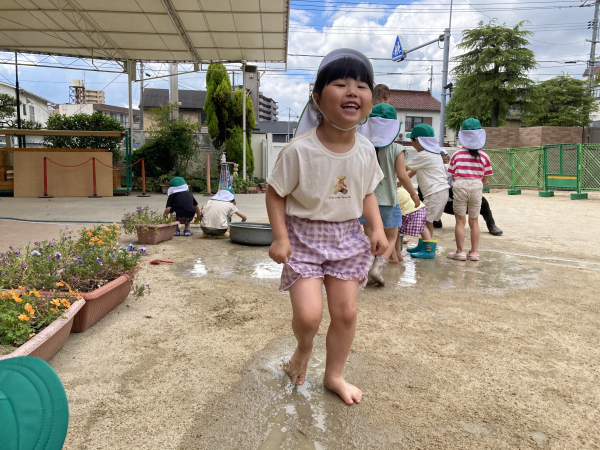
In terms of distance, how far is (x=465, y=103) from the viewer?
98.9 feet

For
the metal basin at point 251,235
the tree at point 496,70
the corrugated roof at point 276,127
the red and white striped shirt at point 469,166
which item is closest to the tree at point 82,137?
the metal basin at point 251,235

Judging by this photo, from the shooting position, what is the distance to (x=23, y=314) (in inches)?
91.6

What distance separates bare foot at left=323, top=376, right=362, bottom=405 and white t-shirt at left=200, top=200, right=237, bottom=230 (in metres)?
4.47

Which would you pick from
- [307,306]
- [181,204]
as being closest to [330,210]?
[307,306]

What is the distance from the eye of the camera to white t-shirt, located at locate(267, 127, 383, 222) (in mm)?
2068

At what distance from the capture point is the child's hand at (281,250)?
2.00 metres

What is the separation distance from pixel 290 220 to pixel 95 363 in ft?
4.32

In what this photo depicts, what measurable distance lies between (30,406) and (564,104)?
38278 millimetres

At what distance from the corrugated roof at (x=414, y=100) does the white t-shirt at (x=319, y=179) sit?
166 ft

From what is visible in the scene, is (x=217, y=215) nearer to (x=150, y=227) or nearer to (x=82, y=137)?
(x=150, y=227)

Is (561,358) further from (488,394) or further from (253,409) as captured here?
(253,409)

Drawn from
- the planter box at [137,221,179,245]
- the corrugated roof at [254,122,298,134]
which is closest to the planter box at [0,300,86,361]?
the planter box at [137,221,179,245]

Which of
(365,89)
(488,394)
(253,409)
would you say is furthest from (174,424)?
(365,89)

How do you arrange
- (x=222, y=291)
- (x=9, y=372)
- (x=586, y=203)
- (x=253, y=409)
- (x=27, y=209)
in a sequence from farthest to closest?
(x=586, y=203) < (x=27, y=209) < (x=222, y=291) < (x=253, y=409) < (x=9, y=372)
